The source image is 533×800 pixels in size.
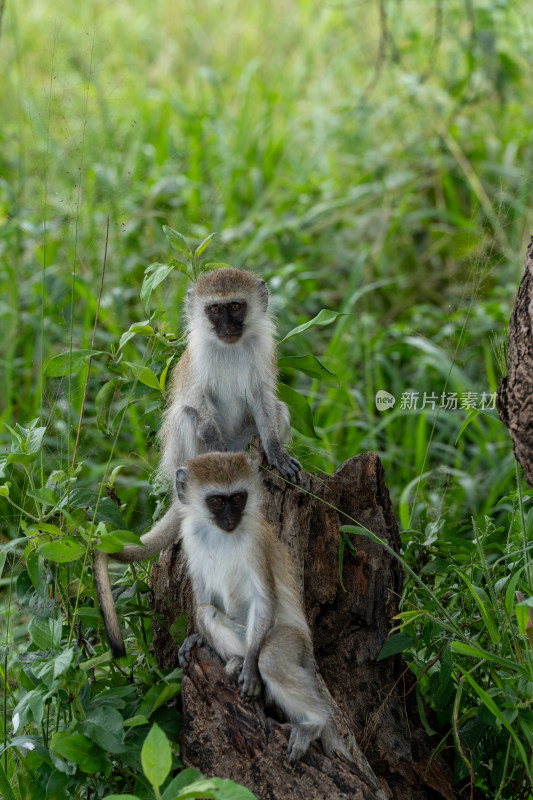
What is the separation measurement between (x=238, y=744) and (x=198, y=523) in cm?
99

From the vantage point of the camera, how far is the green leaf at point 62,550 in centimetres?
315

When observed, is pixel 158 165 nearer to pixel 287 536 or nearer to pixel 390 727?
pixel 287 536

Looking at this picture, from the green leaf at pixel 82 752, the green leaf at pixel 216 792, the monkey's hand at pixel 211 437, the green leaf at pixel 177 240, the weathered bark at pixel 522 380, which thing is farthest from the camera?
the monkey's hand at pixel 211 437

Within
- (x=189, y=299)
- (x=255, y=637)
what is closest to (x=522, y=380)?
(x=255, y=637)

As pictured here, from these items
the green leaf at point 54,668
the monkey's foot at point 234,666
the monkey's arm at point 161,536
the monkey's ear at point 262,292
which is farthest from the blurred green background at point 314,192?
the green leaf at point 54,668

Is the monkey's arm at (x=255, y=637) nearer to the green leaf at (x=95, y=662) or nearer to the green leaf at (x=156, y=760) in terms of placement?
the green leaf at (x=95, y=662)

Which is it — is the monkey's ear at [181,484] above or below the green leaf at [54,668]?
above

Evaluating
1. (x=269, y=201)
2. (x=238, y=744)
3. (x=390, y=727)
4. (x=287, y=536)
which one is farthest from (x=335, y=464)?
(x=269, y=201)

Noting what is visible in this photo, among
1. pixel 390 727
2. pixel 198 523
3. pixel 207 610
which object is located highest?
pixel 198 523

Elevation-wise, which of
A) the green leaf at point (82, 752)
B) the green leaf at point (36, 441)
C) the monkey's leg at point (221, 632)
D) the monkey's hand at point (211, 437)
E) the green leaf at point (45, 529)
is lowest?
the green leaf at point (82, 752)

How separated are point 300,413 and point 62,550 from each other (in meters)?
1.78

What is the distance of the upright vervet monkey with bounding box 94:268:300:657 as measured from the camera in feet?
15.9

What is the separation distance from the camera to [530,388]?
308 centimetres

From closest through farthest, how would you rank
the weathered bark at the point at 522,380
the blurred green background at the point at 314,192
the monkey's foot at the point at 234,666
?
1. the weathered bark at the point at 522,380
2. the monkey's foot at the point at 234,666
3. the blurred green background at the point at 314,192
